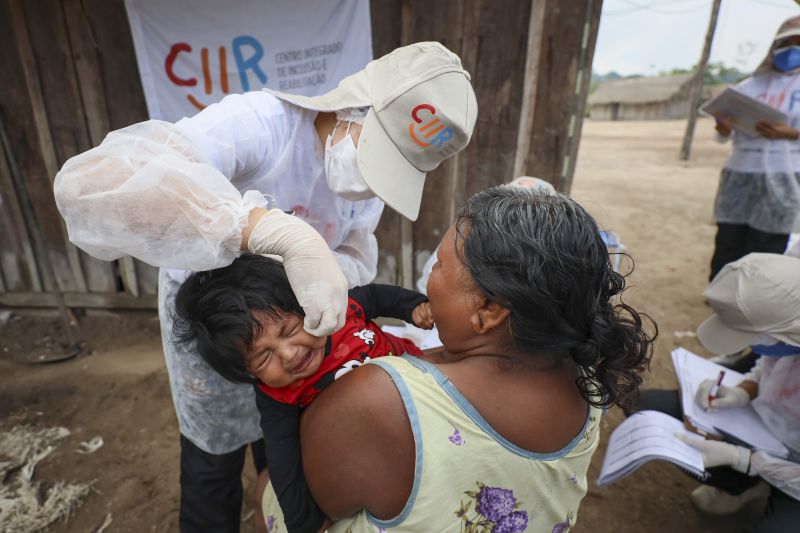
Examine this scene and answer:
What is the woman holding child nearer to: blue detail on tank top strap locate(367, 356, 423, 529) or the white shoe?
blue detail on tank top strap locate(367, 356, 423, 529)

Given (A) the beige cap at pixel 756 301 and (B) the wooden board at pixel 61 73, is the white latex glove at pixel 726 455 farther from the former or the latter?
(B) the wooden board at pixel 61 73

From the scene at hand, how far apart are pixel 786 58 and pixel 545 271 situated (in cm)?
402

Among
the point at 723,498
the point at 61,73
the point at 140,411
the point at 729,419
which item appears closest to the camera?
the point at 729,419

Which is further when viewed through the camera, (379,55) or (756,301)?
(379,55)

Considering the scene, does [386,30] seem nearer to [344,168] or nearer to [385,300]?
[344,168]

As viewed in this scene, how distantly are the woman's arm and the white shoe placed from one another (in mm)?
2214

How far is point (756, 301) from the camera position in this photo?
185cm

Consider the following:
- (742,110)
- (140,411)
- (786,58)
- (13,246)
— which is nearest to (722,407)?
(742,110)

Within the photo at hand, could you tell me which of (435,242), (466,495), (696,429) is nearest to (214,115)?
(466,495)

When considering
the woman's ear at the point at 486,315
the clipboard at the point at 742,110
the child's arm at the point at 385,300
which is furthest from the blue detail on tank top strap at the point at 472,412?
the clipboard at the point at 742,110

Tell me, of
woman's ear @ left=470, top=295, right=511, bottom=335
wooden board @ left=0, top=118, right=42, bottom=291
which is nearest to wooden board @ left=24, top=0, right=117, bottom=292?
wooden board @ left=0, top=118, right=42, bottom=291

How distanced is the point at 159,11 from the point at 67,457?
2823mm

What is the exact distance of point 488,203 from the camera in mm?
976

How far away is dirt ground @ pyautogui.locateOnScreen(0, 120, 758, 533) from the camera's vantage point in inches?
90.8
